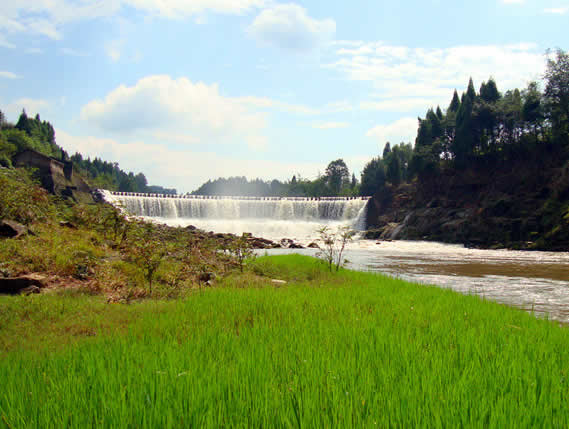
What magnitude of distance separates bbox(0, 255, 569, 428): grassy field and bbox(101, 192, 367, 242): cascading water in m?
38.5

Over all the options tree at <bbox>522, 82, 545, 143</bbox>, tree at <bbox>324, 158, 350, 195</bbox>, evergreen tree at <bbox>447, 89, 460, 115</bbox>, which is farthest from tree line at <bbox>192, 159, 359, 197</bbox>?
tree at <bbox>522, 82, 545, 143</bbox>

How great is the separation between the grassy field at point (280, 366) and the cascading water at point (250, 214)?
Answer: 38.5 meters

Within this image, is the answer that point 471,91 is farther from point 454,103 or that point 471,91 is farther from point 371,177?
point 371,177

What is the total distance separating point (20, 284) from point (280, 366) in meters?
6.12

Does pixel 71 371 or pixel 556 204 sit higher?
pixel 556 204

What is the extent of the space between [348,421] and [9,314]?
530cm

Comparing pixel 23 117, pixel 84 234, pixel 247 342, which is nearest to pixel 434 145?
pixel 84 234

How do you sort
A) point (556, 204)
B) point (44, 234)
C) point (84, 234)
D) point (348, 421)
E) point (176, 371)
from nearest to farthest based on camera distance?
point (348, 421)
point (176, 371)
point (44, 234)
point (84, 234)
point (556, 204)

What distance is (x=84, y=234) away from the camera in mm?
11008

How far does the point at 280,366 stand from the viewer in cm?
270

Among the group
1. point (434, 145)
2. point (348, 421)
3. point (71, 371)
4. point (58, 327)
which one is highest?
point (434, 145)

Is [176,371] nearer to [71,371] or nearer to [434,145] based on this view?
[71,371]

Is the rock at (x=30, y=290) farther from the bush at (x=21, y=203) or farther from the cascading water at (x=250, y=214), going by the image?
the cascading water at (x=250, y=214)

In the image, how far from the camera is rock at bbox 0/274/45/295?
6104 millimetres
